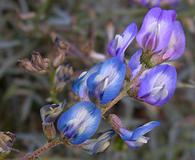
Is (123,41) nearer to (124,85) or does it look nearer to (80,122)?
(124,85)

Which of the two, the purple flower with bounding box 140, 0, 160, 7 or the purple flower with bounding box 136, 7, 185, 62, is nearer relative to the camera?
the purple flower with bounding box 136, 7, 185, 62

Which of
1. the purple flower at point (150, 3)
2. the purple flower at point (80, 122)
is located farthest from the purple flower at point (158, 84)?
the purple flower at point (150, 3)

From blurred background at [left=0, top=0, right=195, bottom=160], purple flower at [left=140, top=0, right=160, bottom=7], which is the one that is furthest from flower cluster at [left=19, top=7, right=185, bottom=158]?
blurred background at [left=0, top=0, right=195, bottom=160]

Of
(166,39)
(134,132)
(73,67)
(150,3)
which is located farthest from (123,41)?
(73,67)

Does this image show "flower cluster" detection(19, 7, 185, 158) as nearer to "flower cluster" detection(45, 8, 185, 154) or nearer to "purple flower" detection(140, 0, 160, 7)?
"flower cluster" detection(45, 8, 185, 154)

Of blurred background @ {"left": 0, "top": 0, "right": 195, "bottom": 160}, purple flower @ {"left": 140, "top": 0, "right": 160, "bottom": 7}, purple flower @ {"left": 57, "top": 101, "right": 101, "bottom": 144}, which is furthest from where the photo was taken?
blurred background @ {"left": 0, "top": 0, "right": 195, "bottom": 160}

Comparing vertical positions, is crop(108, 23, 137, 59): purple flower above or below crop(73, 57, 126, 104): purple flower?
above

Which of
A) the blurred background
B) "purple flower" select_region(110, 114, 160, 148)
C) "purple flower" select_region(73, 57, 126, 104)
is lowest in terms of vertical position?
the blurred background

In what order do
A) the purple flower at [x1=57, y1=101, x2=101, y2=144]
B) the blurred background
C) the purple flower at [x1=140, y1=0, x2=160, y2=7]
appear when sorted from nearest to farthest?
the purple flower at [x1=57, y1=101, x2=101, y2=144]
the purple flower at [x1=140, y1=0, x2=160, y2=7]
the blurred background
